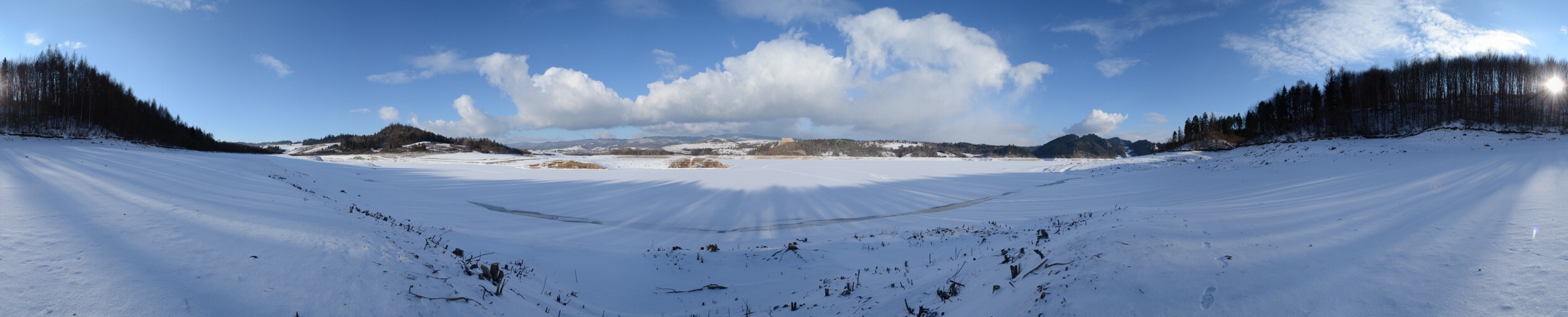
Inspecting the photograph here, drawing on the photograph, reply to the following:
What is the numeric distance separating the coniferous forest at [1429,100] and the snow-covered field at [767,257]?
1080 inches

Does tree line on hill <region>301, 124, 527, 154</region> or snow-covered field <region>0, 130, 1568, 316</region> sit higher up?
tree line on hill <region>301, 124, 527, 154</region>

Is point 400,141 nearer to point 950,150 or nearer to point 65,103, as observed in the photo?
point 65,103

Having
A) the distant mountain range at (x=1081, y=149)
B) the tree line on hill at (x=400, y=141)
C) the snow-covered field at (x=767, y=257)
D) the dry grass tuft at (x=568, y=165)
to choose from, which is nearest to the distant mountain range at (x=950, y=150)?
the distant mountain range at (x=1081, y=149)

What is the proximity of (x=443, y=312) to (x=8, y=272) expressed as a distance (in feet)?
7.47

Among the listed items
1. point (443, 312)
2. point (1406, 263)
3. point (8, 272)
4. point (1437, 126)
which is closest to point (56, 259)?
point (8, 272)

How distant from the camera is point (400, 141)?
83750 mm

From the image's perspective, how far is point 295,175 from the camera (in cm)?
1633

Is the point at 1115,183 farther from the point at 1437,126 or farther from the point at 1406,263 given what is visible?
the point at 1437,126

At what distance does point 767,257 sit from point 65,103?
44.4m

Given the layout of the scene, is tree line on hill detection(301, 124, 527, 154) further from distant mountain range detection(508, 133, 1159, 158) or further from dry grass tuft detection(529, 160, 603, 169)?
dry grass tuft detection(529, 160, 603, 169)

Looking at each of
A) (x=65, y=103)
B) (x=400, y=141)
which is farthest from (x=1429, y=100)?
(x=400, y=141)

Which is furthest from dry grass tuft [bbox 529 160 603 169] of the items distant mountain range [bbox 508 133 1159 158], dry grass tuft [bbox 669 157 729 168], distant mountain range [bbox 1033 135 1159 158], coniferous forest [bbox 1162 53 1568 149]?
distant mountain range [bbox 1033 135 1159 158]

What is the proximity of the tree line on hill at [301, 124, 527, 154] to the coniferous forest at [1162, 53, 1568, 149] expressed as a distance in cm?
9357

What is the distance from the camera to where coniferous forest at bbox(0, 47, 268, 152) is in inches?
958
